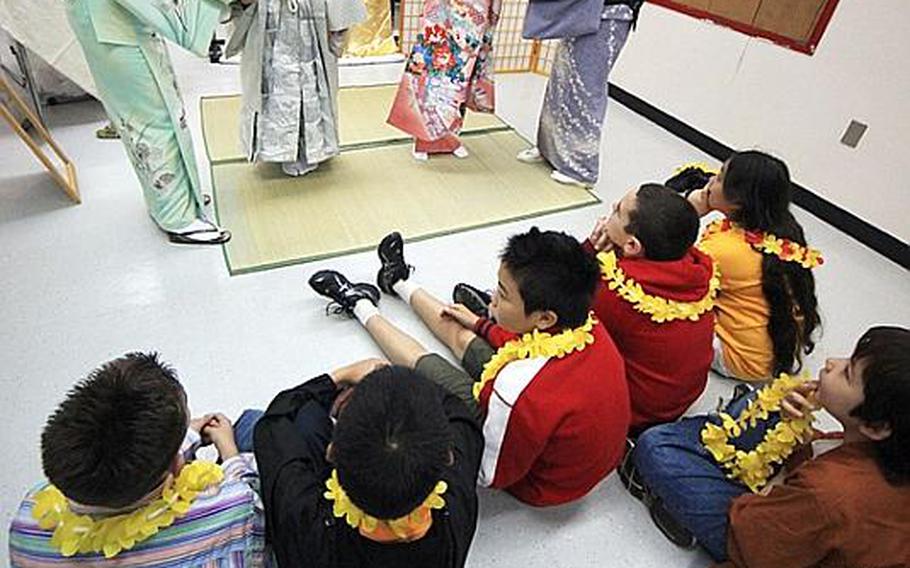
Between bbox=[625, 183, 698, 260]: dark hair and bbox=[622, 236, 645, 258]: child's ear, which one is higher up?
bbox=[625, 183, 698, 260]: dark hair

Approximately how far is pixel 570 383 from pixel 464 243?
1.27 metres

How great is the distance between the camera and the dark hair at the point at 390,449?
736 millimetres

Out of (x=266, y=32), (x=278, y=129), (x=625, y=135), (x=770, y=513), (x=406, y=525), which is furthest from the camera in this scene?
(x=625, y=135)

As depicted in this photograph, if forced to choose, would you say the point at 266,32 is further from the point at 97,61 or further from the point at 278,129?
the point at 97,61

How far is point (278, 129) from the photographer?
2.51m

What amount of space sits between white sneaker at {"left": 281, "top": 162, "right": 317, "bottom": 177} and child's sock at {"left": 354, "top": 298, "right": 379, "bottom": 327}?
103 cm

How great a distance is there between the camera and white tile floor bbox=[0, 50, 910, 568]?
1.45 metres

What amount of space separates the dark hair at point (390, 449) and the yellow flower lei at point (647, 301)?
796 millimetres

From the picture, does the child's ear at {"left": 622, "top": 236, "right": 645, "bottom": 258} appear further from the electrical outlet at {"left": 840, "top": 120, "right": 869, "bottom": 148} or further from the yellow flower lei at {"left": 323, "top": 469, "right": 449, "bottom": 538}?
the electrical outlet at {"left": 840, "top": 120, "right": 869, "bottom": 148}

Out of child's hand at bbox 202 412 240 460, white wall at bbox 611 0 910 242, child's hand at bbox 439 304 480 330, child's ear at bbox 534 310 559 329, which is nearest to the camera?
child's hand at bbox 202 412 240 460

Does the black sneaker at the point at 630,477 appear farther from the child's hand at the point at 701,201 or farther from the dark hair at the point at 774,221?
the child's hand at the point at 701,201

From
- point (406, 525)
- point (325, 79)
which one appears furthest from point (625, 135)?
point (406, 525)

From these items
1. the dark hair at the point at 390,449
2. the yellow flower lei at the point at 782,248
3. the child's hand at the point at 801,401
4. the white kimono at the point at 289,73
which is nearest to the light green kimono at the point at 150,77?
the white kimono at the point at 289,73

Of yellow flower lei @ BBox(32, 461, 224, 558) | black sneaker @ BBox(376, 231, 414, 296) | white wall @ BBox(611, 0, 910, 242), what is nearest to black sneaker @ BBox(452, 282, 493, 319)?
black sneaker @ BBox(376, 231, 414, 296)
